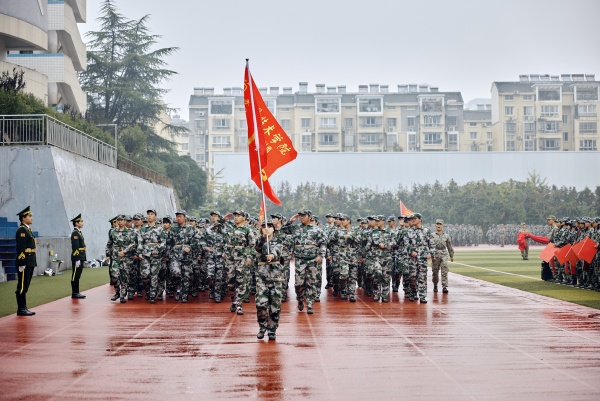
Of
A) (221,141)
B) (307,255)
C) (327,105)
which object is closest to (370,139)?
(327,105)

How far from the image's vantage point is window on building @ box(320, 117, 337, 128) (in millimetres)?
104500

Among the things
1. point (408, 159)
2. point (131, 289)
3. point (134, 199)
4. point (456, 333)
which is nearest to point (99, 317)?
point (131, 289)

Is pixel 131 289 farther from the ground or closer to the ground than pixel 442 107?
closer to the ground

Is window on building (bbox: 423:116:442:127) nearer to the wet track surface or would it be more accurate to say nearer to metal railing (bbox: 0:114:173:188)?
metal railing (bbox: 0:114:173:188)

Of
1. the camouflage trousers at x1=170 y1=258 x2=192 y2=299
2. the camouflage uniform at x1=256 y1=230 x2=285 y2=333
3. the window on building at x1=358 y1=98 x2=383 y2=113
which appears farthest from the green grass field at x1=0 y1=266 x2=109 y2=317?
the window on building at x1=358 y1=98 x2=383 y2=113

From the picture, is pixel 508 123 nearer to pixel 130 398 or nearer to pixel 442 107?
pixel 442 107

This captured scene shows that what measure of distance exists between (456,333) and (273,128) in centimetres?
511

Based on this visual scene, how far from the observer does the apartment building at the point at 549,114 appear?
333 ft

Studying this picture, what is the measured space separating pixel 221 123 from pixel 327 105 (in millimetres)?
13427

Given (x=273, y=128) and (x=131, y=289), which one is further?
(x=131, y=289)

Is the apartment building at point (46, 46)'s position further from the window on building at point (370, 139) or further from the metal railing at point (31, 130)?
the window on building at point (370, 139)

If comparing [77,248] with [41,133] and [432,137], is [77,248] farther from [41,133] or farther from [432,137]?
[432,137]

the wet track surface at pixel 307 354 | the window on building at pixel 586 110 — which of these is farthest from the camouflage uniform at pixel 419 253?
the window on building at pixel 586 110

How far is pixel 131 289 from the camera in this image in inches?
725
